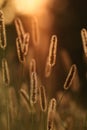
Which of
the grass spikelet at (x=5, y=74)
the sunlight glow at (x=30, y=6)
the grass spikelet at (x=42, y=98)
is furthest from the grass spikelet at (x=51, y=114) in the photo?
the sunlight glow at (x=30, y=6)

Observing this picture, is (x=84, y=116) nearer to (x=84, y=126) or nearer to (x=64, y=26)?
(x=84, y=126)

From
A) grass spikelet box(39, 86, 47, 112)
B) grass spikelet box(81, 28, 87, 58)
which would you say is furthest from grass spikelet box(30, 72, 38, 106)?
grass spikelet box(81, 28, 87, 58)

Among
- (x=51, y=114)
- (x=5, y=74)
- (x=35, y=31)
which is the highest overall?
(x=35, y=31)

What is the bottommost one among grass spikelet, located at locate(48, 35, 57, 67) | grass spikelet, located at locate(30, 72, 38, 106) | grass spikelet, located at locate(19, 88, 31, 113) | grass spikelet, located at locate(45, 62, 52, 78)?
grass spikelet, located at locate(19, 88, 31, 113)

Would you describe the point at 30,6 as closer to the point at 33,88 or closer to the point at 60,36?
the point at 60,36

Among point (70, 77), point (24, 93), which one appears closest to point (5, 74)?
point (24, 93)

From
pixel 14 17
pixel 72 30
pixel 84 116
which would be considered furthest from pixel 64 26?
pixel 84 116

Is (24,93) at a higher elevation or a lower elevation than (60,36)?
lower

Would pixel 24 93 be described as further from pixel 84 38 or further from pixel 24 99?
pixel 84 38

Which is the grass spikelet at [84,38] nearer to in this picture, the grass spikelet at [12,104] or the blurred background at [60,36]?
the blurred background at [60,36]

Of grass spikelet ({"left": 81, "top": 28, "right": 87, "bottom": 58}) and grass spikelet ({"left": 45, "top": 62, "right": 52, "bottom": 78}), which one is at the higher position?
grass spikelet ({"left": 81, "top": 28, "right": 87, "bottom": 58})

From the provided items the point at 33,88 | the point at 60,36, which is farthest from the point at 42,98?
the point at 60,36

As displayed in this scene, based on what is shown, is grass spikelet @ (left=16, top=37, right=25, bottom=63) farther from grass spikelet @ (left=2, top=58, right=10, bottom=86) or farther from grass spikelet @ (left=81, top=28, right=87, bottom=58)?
grass spikelet @ (left=81, top=28, right=87, bottom=58)
